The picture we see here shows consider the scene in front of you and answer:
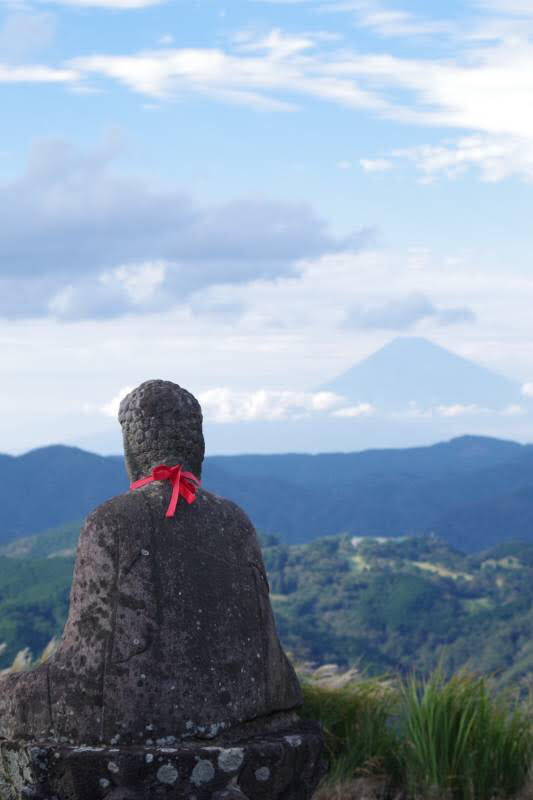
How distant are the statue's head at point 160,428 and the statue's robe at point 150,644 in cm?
29

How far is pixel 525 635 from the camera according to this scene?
10012 centimetres

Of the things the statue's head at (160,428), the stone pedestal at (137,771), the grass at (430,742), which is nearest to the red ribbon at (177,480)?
the statue's head at (160,428)

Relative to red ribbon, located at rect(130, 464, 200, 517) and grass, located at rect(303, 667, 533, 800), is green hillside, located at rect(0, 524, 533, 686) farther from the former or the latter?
red ribbon, located at rect(130, 464, 200, 517)

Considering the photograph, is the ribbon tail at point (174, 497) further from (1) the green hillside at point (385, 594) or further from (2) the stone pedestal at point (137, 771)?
(1) the green hillside at point (385, 594)

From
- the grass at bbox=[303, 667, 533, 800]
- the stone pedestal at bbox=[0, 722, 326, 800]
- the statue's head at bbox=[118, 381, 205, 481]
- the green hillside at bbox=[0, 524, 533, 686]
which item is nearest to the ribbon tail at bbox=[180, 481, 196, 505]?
the statue's head at bbox=[118, 381, 205, 481]

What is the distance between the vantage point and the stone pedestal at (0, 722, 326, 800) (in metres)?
5.97

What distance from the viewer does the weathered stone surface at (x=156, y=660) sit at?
6.12m

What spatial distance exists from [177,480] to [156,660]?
112 cm

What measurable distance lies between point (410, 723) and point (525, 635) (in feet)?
306

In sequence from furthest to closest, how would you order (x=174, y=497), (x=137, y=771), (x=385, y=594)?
(x=385, y=594)
(x=174, y=497)
(x=137, y=771)

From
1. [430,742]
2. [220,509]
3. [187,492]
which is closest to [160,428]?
[187,492]

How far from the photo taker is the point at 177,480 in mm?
6695

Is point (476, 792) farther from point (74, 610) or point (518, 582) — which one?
point (518, 582)

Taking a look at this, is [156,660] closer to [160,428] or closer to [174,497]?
[174,497]
